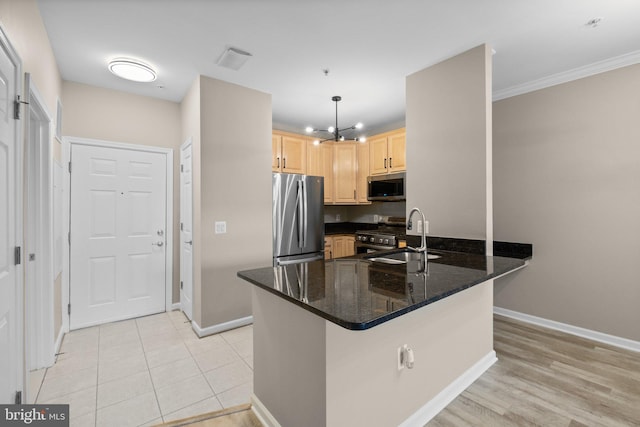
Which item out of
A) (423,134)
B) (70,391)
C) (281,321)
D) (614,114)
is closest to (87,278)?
(70,391)

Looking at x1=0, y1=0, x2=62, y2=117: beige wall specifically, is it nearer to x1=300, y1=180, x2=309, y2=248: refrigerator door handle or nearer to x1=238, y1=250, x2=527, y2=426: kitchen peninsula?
x1=238, y1=250, x2=527, y2=426: kitchen peninsula

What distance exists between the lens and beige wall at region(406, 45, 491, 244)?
8.24ft

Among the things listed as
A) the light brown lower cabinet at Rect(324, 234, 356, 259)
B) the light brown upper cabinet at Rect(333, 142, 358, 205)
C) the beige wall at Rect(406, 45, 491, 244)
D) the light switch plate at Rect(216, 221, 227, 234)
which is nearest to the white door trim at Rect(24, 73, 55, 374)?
the light switch plate at Rect(216, 221, 227, 234)

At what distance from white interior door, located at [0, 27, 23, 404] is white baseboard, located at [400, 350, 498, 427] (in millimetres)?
2087

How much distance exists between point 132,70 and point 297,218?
7.70 ft

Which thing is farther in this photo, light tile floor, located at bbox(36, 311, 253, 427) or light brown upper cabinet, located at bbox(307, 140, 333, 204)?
light brown upper cabinet, located at bbox(307, 140, 333, 204)

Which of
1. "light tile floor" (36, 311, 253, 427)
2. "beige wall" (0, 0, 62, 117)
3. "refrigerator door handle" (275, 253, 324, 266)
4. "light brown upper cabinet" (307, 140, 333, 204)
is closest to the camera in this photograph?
"beige wall" (0, 0, 62, 117)

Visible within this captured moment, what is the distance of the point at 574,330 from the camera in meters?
3.03

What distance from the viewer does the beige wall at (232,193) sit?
3.09 metres

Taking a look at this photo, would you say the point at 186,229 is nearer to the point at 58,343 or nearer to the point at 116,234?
the point at 116,234

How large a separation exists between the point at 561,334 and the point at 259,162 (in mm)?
3704

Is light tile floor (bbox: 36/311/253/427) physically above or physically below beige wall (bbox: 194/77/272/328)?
below

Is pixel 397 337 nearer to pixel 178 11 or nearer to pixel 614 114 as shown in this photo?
pixel 178 11

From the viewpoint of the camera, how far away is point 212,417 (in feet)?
6.02
